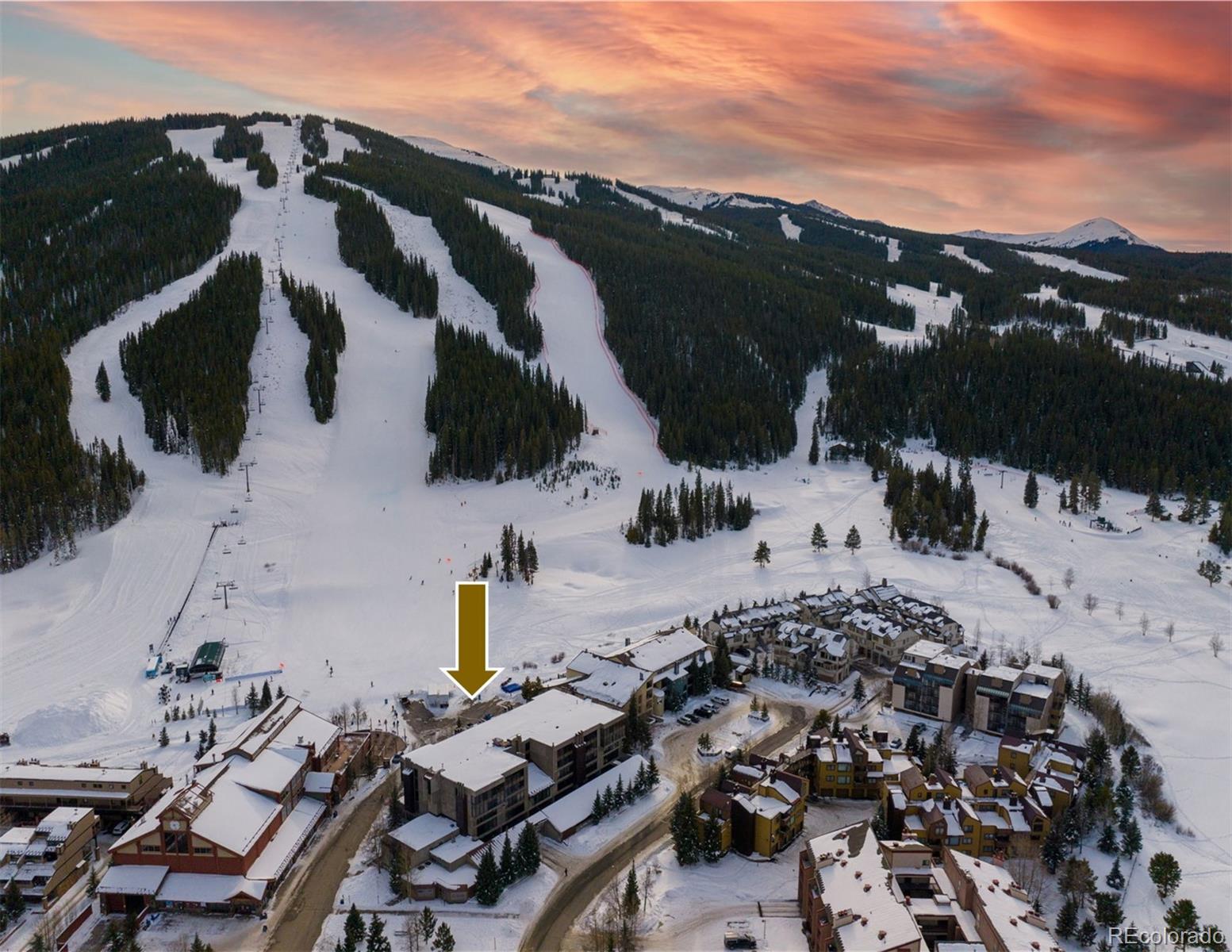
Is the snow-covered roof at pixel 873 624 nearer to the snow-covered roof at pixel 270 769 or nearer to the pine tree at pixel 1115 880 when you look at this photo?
the pine tree at pixel 1115 880

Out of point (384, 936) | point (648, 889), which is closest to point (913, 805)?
point (648, 889)

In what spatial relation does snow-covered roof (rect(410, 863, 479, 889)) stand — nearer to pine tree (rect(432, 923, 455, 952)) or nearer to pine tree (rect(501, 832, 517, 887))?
pine tree (rect(501, 832, 517, 887))

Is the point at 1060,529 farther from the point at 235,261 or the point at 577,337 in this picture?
the point at 235,261

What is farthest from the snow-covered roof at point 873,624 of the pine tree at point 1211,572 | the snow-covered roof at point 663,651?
the pine tree at point 1211,572

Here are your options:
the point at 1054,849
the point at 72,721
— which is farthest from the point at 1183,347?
the point at 72,721

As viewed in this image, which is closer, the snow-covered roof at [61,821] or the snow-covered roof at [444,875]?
the snow-covered roof at [444,875]

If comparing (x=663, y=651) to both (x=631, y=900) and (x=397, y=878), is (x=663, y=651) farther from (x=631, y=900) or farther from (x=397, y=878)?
(x=397, y=878)

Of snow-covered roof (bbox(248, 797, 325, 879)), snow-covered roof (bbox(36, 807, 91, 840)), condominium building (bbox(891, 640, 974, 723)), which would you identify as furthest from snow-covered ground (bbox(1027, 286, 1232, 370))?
snow-covered roof (bbox(36, 807, 91, 840))
